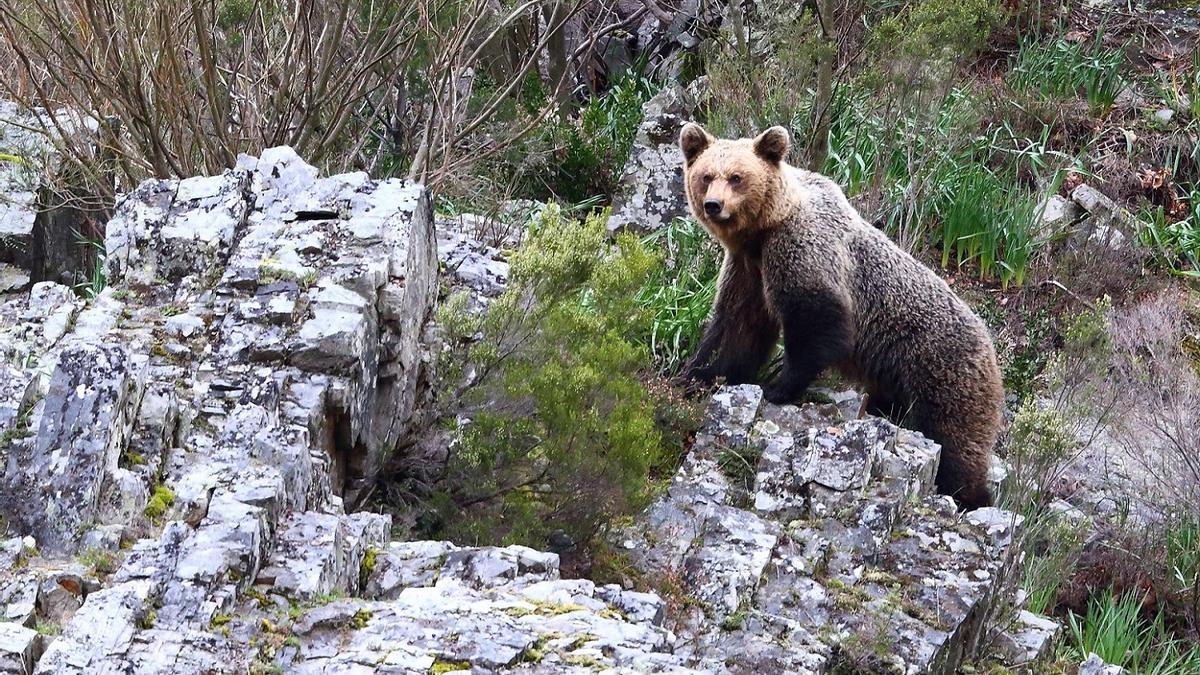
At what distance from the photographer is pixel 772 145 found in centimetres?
715

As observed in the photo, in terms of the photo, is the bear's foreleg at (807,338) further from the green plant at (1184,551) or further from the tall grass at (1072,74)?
the tall grass at (1072,74)

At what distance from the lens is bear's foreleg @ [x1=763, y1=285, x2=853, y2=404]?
703cm

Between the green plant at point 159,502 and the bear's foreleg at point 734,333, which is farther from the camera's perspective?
the bear's foreleg at point 734,333

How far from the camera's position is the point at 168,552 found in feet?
12.7

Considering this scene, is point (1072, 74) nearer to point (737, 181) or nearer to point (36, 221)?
point (737, 181)

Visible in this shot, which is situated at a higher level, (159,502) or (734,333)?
(734,333)

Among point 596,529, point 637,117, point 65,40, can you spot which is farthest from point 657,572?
point 637,117

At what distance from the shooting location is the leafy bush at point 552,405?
18.3 ft

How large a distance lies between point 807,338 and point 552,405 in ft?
6.28

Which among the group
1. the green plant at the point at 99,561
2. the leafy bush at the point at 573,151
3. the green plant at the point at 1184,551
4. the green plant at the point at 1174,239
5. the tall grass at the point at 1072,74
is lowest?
the green plant at the point at 1184,551

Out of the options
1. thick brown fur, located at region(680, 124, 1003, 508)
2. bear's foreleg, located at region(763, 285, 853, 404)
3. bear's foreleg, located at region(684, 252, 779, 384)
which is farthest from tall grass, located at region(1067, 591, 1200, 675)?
bear's foreleg, located at region(684, 252, 779, 384)

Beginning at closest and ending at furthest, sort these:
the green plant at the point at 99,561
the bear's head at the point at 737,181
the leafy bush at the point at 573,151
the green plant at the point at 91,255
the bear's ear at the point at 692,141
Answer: the green plant at the point at 99,561 < the bear's head at the point at 737,181 < the bear's ear at the point at 692,141 < the green plant at the point at 91,255 < the leafy bush at the point at 573,151

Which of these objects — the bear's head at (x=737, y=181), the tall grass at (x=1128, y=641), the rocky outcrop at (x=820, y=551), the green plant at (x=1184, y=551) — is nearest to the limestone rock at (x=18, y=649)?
the rocky outcrop at (x=820, y=551)

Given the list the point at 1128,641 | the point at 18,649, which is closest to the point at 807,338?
the point at 1128,641
